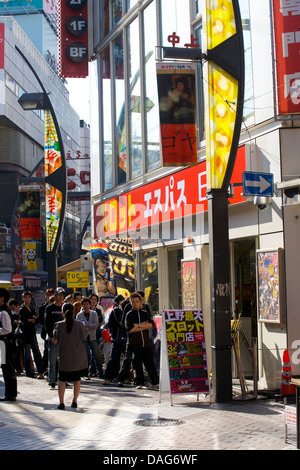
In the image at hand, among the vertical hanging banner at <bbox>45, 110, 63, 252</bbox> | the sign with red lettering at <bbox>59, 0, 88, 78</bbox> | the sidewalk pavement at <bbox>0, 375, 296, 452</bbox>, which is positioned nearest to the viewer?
the sidewalk pavement at <bbox>0, 375, 296, 452</bbox>

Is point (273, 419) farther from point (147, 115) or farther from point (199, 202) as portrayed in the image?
point (147, 115)

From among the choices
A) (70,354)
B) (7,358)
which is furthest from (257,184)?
(7,358)

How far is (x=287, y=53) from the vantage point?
11031 millimetres

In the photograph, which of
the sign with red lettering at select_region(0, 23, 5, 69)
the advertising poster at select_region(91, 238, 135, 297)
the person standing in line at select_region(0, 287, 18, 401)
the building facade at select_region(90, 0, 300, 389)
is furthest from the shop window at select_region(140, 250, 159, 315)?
the sign with red lettering at select_region(0, 23, 5, 69)

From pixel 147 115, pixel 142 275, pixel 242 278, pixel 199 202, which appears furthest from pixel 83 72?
pixel 242 278

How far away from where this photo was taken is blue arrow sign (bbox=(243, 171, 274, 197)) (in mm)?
11000

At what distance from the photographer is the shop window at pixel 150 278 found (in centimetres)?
1733

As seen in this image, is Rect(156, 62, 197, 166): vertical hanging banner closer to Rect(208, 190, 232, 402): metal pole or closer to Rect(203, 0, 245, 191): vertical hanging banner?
Rect(203, 0, 245, 191): vertical hanging banner

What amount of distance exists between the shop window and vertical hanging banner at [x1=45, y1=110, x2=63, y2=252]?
381 centimetres

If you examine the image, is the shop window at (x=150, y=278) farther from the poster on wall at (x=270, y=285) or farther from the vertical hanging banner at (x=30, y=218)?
the vertical hanging banner at (x=30, y=218)

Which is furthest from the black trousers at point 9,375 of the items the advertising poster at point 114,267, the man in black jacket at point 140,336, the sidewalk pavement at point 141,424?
the advertising poster at point 114,267

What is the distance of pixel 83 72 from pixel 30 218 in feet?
31.4

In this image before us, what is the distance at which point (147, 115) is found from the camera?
17.7 m

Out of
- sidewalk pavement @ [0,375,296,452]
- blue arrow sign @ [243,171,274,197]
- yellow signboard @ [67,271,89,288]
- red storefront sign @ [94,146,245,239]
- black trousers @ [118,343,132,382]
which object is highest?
red storefront sign @ [94,146,245,239]
